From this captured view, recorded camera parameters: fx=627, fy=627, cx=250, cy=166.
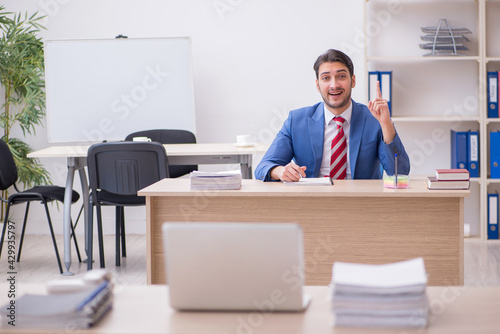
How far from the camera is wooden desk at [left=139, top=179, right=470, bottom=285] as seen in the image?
2.66m

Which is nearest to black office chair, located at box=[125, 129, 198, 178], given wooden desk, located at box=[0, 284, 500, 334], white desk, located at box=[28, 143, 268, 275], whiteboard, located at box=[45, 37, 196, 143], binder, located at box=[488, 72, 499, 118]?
whiteboard, located at box=[45, 37, 196, 143]

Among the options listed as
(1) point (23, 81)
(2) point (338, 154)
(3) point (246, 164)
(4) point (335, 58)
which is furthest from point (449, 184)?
(1) point (23, 81)

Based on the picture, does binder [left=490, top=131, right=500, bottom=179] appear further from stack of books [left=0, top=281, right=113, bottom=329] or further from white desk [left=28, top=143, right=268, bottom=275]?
stack of books [left=0, top=281, right=113, bottom=329]

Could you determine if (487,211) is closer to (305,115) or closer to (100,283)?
(305,115)

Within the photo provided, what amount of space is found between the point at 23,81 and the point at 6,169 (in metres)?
1.28

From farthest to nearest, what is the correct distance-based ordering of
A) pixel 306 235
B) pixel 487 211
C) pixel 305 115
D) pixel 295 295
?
pixel 487 211 → pixel 305 115 → pixel 306 235 → pixel 295 295

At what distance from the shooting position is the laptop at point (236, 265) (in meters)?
1.27

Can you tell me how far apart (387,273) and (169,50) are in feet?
13.1

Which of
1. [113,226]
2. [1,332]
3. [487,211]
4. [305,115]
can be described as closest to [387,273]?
[1,332]

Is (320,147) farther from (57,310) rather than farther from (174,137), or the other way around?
(57,310)

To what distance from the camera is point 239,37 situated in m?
5.35

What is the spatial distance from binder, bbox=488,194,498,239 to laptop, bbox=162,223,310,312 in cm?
401

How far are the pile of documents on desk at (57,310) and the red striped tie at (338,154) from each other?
6.46 ft

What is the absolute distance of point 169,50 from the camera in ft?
16.5
